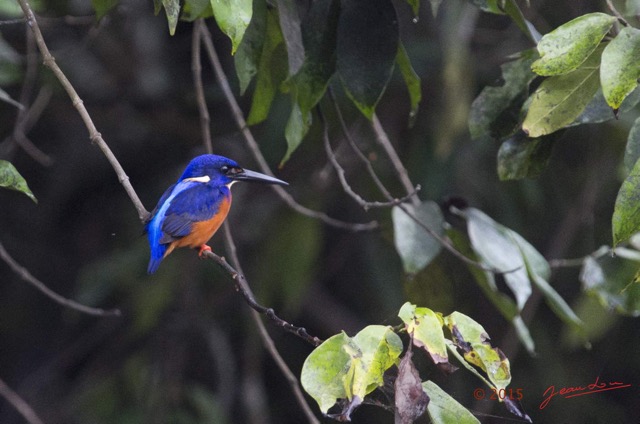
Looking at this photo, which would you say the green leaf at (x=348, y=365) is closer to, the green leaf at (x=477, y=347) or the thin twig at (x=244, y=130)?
the green leaf at (x=477, y=347)

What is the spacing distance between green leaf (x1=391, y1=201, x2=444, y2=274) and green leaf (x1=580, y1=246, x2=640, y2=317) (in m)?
0.53

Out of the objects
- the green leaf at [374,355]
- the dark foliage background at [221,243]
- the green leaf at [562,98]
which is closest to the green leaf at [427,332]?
the green leaf at [374,355]

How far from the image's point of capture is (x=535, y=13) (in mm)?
3652

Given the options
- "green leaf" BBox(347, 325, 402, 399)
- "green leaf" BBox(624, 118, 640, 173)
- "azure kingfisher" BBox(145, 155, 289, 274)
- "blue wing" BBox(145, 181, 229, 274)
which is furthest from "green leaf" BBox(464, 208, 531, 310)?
"green leaf" BBox(347, 325, 402, 399)

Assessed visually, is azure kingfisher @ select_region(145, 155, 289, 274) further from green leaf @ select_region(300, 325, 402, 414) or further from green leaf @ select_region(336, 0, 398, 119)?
green leaf @ select_region(300, 325, 402, 414)

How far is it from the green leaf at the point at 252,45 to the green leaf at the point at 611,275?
117cm

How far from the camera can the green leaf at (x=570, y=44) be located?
1.70 metres

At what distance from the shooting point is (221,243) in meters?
4.13

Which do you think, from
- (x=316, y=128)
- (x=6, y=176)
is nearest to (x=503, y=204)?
(x=316, y=128)

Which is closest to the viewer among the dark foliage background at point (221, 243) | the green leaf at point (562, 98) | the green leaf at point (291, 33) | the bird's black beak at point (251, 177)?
the green leaf at point (562, 98)

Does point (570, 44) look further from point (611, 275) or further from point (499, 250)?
point (611, 275)

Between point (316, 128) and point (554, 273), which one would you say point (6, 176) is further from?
point (554, 273)

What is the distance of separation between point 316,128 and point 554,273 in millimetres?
2126

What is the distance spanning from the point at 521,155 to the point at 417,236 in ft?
1.42
